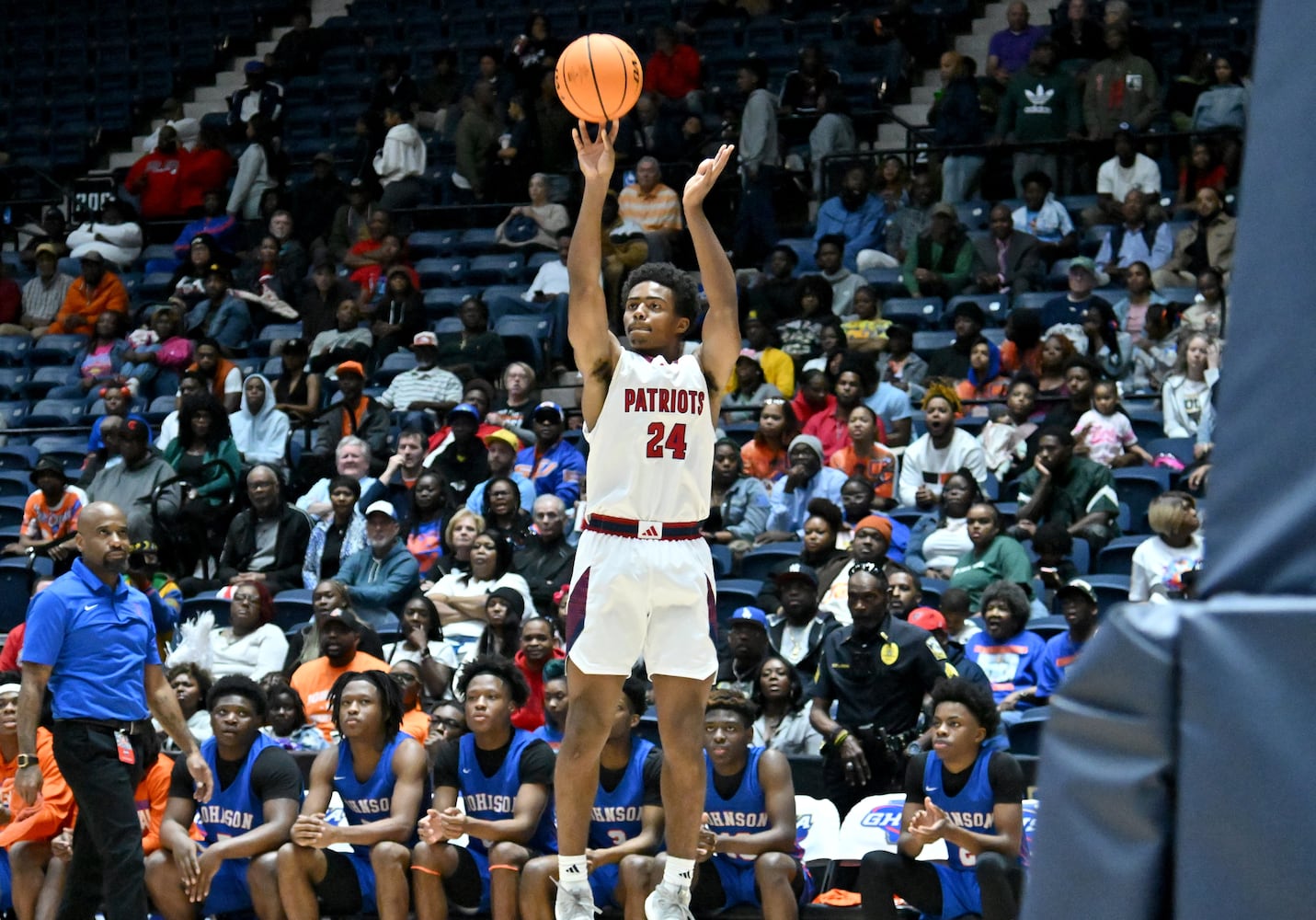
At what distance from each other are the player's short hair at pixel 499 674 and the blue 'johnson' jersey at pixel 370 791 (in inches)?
15.4

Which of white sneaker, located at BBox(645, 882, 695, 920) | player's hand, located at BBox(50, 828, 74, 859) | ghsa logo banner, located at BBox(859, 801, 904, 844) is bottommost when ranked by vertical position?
player's hand, located at BBox(50, 828, 74, 859)

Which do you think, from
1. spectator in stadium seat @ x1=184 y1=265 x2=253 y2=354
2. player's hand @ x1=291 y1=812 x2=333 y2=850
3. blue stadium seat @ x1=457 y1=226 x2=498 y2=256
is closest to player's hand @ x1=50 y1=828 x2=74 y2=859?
player's hand @ x1=291 y1=812 x2=333 y2=850

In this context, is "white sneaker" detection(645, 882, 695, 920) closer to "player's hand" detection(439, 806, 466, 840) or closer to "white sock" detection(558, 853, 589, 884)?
"white sock" detection(558, 853, 589, 884)

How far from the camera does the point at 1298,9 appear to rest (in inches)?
48.1

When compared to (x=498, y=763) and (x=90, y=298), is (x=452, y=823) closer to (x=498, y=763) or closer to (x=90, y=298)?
(x=498, y=763)

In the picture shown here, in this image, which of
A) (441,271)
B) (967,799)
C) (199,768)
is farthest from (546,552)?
(441,271)

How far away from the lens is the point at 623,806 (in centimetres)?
766

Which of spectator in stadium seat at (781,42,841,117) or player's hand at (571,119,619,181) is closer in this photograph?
player's hand at (571,119,619,181)

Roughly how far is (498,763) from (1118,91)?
8.86 metres

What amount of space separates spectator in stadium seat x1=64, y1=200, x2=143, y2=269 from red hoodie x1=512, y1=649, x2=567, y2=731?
980 cm

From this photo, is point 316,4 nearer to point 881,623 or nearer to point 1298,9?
point 881,623

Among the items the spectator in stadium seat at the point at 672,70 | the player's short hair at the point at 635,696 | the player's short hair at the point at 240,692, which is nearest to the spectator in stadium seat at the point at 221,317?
the spectator in stadium seat at the point at 672,70

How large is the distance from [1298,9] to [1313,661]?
18.5 inches

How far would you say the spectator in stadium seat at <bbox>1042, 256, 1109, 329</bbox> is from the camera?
39.4 feet
